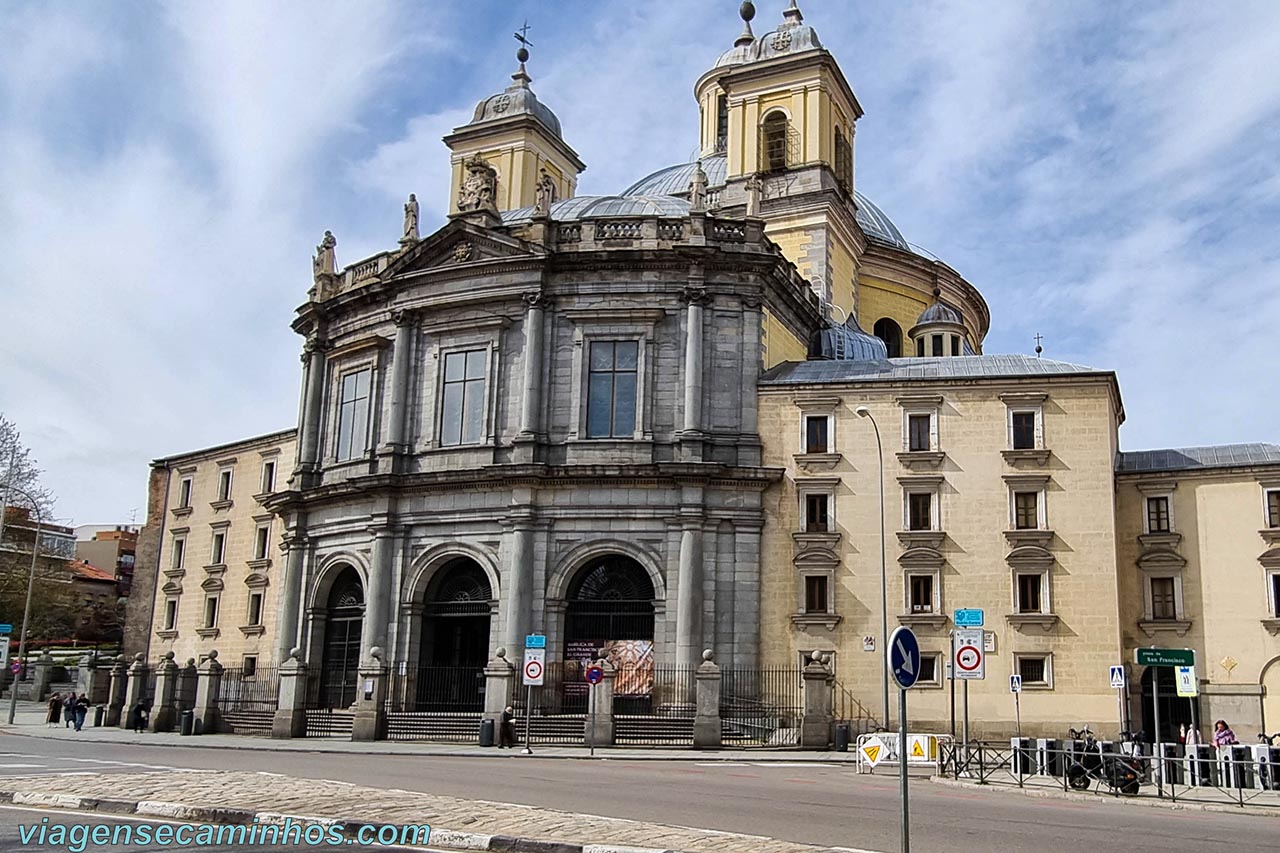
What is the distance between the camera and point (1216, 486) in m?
Answer: 40.5

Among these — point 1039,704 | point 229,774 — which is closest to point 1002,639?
point 1039,704

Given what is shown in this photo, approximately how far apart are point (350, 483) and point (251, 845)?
1279 inches

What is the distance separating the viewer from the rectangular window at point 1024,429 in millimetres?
39844

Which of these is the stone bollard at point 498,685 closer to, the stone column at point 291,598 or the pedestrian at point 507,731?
the pedestrian at point 507,731

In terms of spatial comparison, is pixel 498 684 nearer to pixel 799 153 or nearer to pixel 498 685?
pixel 498 685

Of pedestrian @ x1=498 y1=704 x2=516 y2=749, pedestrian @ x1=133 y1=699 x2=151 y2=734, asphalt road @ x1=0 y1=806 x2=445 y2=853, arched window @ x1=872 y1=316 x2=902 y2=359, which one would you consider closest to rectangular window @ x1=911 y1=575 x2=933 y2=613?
pedestrian @ x1=498 y1=704 x2=516 y2=749

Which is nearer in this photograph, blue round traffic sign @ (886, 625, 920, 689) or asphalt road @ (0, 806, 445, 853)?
asphalt road @ (0, 806, 445, 853)

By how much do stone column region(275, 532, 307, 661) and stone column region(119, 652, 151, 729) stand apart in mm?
4509

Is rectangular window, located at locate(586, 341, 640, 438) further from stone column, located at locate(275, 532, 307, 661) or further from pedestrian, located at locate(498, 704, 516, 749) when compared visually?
stone column, located at locate(275, 532, 307, 661)

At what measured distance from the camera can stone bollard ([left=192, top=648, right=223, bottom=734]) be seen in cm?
4150

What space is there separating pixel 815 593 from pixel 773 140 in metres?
23.2

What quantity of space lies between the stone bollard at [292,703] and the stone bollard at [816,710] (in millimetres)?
15306

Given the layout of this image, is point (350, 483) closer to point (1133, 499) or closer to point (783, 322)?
point (783, 322)

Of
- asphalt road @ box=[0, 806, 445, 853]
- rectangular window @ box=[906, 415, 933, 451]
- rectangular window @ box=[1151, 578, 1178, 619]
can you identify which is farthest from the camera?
rectangular window @ box=[906, 415, 933, 451]
